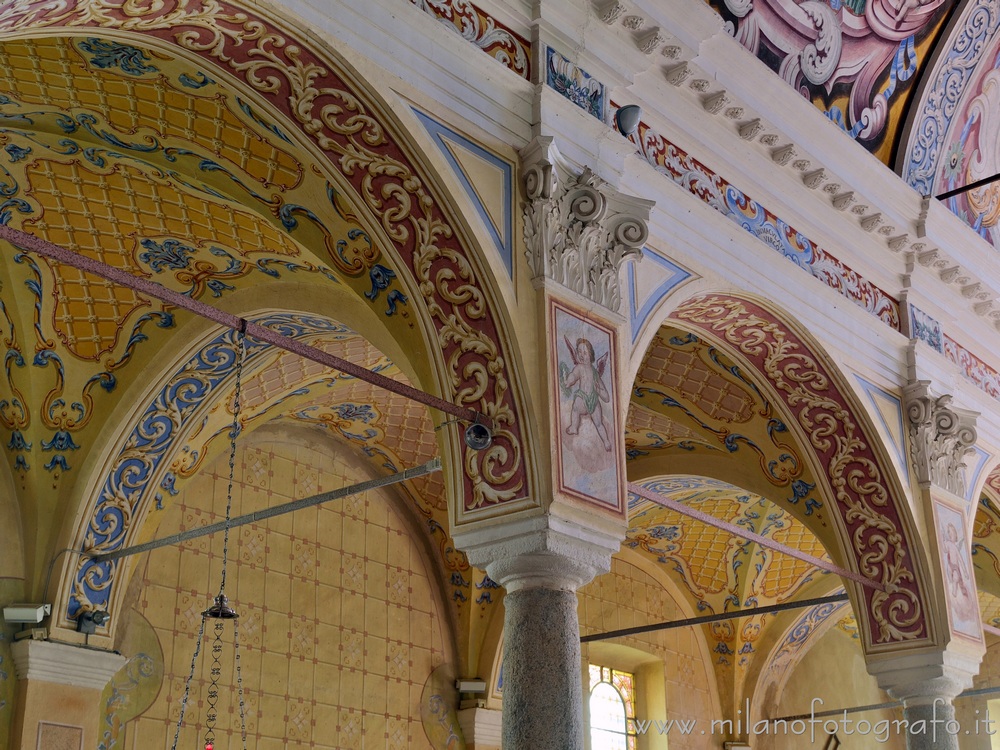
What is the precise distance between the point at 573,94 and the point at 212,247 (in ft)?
8.90

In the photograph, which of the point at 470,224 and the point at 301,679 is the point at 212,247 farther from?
the point at 301,679

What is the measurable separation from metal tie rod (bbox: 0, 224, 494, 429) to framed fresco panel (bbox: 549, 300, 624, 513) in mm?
417

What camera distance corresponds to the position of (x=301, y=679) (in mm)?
10625

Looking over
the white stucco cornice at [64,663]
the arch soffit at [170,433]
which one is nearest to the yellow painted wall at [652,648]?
the arch soffit at [170,433]

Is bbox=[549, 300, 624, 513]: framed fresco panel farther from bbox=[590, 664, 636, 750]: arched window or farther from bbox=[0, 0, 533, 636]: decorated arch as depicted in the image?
bbox=[590, 664, 636, 750]: arched window

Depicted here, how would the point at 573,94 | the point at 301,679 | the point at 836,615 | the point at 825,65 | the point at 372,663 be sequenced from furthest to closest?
the point at 836,615
the point at 372,663
the point at 301,679
the point at 825,65
the point at 573,94

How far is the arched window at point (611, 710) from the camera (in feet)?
46.2

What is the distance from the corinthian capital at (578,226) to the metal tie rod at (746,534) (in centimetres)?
109

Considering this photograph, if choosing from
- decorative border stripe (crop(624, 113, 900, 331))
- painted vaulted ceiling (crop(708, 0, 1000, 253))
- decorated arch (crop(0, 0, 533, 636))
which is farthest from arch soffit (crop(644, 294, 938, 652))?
decorated arch (crop(0, 0, 533, 636))

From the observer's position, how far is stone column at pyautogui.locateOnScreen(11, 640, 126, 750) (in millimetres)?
8523

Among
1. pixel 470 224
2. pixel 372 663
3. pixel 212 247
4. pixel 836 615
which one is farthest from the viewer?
pixel 836 615

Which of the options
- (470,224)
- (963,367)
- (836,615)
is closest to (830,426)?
(963,367)

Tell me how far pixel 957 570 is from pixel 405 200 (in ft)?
19.5

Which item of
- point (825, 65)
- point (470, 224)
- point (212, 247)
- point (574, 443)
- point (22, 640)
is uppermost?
point (825, 65)
